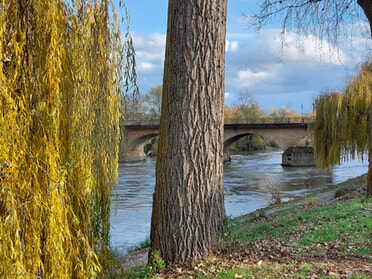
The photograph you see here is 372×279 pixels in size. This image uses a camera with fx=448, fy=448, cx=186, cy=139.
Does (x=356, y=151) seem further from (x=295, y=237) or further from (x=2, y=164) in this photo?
(x=2, y=164)

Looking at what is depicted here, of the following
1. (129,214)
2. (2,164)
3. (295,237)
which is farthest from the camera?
(129,214)

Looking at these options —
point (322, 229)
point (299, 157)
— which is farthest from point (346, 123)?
point (299, 157)

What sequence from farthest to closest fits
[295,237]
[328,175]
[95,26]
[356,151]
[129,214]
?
[328,175] < [356,151] < [129,214] < [295,237] < [95,26]

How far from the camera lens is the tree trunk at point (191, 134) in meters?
5.07

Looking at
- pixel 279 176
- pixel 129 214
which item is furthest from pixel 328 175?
pixel 129 214

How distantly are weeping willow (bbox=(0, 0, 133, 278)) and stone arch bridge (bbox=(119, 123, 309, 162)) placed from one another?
3639 cm

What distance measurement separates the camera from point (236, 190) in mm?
24562

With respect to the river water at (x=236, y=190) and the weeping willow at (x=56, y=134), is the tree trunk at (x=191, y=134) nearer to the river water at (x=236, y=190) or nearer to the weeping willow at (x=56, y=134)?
the weeping willow at (x=56, y=134)

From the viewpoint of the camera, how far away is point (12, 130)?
3719 mm

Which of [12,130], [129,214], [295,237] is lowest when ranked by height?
[129,214]

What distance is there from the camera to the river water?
46.6ft

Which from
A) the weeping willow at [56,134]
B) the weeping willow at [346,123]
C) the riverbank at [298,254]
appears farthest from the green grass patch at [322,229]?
the weeping willow at [346,123]

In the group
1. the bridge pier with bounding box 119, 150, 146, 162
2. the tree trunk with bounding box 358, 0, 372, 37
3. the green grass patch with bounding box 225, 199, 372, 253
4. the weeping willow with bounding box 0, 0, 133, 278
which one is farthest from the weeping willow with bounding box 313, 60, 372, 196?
the bridge pier with bounding box 119, 150, 146, 162

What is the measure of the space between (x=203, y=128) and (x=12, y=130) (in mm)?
2154
